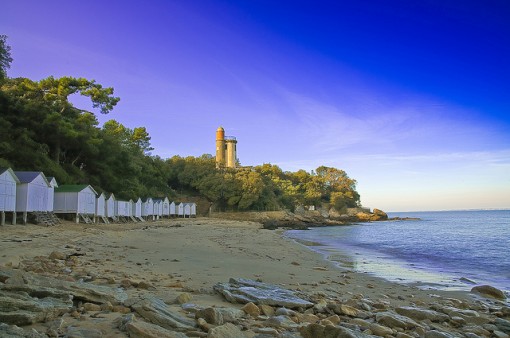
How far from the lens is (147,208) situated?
52719 millimetres

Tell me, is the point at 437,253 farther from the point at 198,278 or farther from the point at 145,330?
the point at 145,330

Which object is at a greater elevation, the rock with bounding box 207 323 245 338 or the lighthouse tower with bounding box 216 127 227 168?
the lighthouse tower with bounding box 216 127 227 168

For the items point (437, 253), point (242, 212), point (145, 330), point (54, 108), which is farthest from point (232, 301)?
point (242, 212)

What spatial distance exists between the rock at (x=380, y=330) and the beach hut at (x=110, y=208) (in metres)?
36.2

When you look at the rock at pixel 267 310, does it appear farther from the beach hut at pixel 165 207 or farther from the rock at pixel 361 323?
the beach hut at pixel 165 207

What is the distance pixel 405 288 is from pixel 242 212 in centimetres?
6820

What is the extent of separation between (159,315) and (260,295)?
2.48 m

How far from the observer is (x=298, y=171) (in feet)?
405

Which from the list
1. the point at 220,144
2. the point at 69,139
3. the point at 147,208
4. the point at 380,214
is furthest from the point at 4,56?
the point at 380,214

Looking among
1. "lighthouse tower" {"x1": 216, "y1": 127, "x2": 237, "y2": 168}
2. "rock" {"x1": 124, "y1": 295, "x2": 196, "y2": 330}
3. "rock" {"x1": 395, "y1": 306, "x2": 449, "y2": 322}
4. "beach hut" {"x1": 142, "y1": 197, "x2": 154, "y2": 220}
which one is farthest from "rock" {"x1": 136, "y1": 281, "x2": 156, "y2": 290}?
"lighthouse tower" {"x1": 216, "y1": 127, "x2": 237, "y2": 168}

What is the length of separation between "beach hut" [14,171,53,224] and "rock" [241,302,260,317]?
70.9 ft

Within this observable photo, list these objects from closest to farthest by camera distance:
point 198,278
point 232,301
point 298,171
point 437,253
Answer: point 232,301 → point 198,278 → point 437,253 → point 298,171

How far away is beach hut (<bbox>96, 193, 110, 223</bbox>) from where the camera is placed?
3496cm

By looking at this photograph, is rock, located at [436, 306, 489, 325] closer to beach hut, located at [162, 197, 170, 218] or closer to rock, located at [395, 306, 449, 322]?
rock, located at [395, 306, 449, 322]
